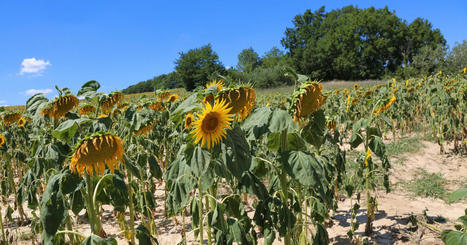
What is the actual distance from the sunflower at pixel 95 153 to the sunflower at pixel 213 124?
1.13 ft

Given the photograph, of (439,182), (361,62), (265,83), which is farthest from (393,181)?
(361,62)

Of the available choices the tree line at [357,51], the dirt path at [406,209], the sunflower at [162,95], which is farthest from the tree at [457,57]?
the sunflower at [162,95]

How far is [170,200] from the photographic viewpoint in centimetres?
177

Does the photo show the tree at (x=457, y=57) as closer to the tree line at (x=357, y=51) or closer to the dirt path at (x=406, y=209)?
the tree line at (x=357, y=51)

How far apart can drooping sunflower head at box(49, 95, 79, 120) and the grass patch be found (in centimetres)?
386

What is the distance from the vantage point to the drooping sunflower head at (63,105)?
1.72 metres

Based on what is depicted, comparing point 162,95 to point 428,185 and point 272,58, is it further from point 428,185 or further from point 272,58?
point 272,58

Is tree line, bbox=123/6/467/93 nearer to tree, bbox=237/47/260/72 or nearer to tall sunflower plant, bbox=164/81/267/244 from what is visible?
tree, bbox=237/47/260/72

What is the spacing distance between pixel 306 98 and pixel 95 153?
Answer: 3.12ft

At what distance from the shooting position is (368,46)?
128 ft

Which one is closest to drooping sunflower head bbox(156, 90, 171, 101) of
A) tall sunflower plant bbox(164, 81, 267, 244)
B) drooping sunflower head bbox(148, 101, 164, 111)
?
drooping sunflower head bbox(148, 101, 164, 111)

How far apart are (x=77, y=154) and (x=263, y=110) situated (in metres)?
0.80

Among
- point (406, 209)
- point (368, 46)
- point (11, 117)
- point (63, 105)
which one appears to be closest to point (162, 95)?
point (11, 117)

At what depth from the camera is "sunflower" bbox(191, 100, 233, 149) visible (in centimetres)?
128
